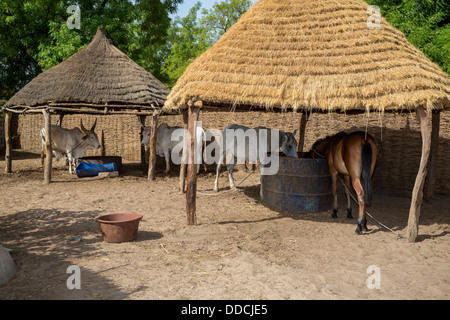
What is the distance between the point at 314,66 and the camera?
5957 mm

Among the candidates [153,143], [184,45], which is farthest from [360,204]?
[184,45]

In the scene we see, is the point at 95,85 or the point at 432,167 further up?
the point at 95,85

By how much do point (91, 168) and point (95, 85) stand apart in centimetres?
252

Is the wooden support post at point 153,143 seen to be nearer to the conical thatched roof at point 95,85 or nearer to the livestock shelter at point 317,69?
the conical thatched roof at point 95,85

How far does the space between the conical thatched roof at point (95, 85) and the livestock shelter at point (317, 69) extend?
189 inches

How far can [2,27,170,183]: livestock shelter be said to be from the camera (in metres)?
10.7

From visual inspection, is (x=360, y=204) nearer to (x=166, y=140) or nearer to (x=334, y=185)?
(x=334, y=185)

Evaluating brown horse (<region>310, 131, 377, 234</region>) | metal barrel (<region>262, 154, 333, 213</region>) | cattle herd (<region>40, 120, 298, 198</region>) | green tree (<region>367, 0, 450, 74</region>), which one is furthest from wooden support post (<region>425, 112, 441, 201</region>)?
cattle herd (<region>40, 120, 298, 198</region>)

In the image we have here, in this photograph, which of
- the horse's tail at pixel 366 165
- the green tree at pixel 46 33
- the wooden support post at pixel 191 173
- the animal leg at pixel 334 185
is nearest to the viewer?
the horse's tail at pixel 366 165

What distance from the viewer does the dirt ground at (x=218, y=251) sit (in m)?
3.92

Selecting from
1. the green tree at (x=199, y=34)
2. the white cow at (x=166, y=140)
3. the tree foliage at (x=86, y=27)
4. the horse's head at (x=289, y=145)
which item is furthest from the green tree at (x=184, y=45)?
the horse's head at (x=289, y=145)

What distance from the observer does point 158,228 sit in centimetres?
627

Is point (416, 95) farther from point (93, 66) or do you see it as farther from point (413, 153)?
point (93, 66)
